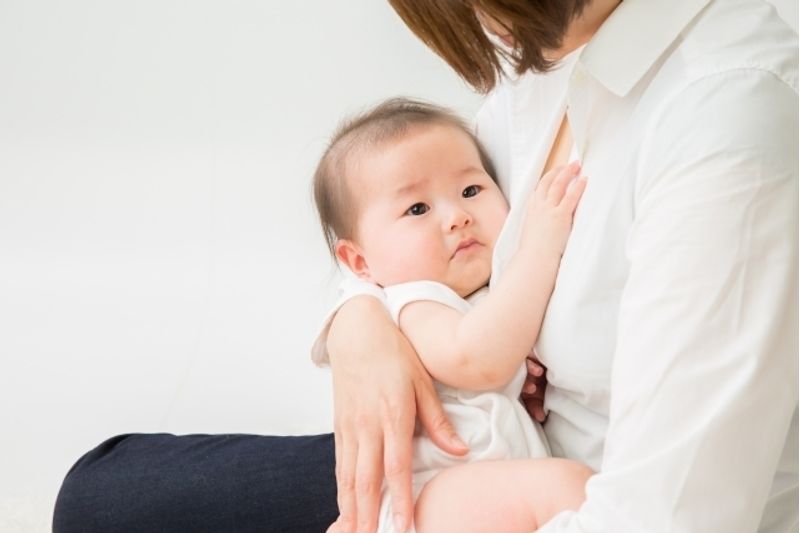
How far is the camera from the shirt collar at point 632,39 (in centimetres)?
112

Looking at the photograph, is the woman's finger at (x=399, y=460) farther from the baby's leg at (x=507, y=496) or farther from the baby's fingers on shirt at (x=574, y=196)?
the baby's fingers on shirt at (x=574, y=196)

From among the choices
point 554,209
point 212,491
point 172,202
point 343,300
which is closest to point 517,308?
point 554,209

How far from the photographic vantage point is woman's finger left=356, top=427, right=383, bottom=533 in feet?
4.20

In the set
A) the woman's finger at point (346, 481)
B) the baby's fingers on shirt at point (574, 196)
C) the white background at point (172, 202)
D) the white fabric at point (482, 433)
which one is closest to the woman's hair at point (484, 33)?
the baby's fingers on shirt at point (574, 196)

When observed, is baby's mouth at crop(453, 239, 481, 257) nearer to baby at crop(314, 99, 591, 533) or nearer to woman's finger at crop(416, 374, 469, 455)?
→ baby at crop(314, 99, 591, 533)

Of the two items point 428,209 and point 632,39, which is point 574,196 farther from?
point 428,209

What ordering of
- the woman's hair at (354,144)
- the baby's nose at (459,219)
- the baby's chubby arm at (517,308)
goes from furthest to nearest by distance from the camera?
the woman's hair at (354,144) → the baby's nose at (459,219) → the baby's chubby arm at (517,308)

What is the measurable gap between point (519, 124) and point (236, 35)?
1.52 meters

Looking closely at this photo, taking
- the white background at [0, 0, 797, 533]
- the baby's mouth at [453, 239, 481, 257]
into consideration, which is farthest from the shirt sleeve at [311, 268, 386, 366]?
the white background at [0, 0, 797, 533]

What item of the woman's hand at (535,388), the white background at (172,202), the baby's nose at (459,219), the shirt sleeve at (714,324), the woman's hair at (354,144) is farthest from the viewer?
the white background at (172,202)

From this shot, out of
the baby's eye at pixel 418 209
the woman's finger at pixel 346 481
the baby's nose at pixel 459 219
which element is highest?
the baby's eye at pixel 418 209

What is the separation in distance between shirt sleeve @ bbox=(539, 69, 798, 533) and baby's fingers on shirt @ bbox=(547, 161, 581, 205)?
0.21 metres

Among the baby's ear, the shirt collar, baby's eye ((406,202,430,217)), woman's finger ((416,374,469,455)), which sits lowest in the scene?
woman's finger ((416,374,469,455))

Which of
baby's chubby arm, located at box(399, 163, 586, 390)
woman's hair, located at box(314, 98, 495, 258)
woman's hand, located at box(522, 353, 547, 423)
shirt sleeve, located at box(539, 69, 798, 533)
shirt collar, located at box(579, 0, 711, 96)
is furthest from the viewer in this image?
woman's hair, located at box(314, 98, 495, 258)
